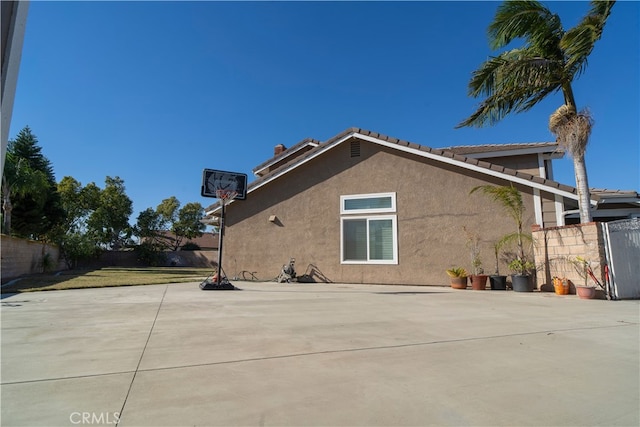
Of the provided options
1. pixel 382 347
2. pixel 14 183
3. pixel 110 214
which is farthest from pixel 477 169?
pixel 110 214

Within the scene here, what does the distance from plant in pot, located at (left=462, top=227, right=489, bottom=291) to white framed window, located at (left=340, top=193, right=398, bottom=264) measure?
2.28 meters

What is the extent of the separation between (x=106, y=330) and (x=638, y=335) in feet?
22.2

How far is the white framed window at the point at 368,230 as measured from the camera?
12023mm

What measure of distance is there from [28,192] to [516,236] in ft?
88.4

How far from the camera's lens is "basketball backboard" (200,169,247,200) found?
11.6 meters

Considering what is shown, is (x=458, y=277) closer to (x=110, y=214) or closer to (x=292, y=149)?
(x=292, y=149)

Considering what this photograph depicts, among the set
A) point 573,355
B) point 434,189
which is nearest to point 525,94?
point 434,189

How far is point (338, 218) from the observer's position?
12.6 metres

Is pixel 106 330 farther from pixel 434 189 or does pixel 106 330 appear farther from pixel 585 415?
pixel 434 189

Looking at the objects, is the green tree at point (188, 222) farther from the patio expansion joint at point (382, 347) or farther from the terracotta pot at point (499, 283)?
the patio expansion joint at point (382, 347)

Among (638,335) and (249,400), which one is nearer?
(249,400)

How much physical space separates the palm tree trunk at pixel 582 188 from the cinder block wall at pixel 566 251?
0.53 meters

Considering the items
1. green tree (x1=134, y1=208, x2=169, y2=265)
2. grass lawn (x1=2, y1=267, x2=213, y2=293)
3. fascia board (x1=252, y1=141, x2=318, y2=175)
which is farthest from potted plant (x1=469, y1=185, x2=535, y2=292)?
green tree (x1=134, y1=208, x2=169, y2=265)

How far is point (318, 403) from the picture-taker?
2447 mm
